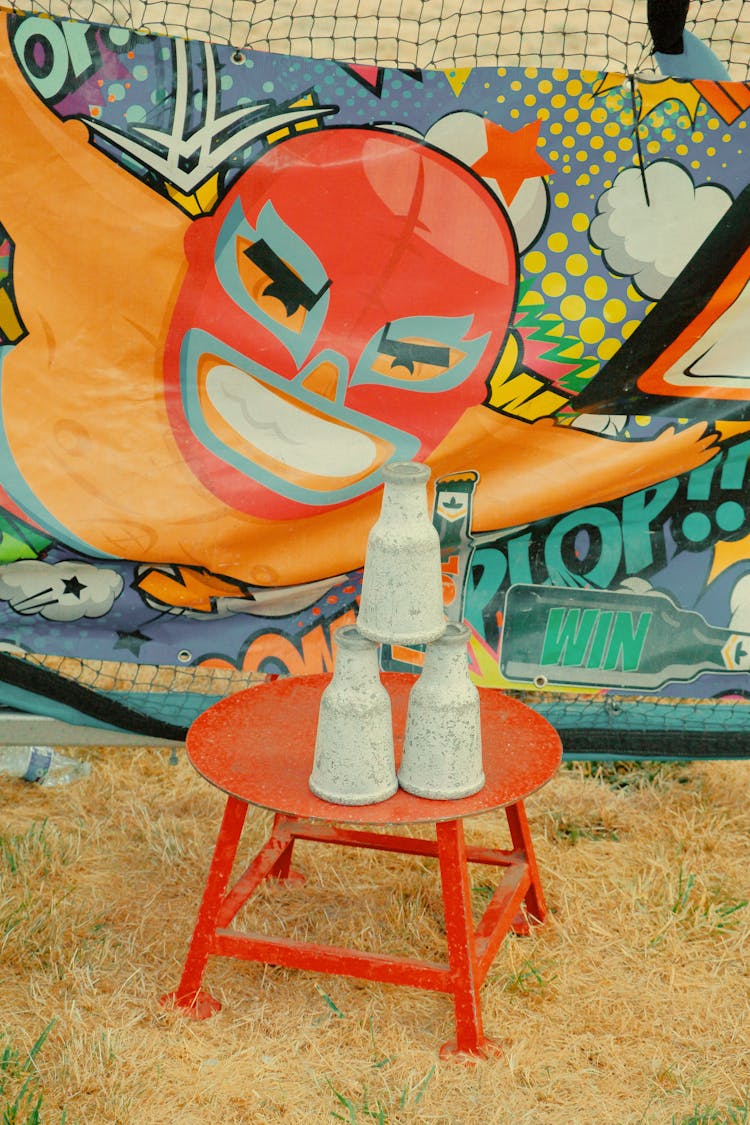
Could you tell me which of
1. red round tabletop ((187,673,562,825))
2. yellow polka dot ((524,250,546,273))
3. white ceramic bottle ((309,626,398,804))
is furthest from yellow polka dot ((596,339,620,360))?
white ceramic bottle ((309,626,398,804))

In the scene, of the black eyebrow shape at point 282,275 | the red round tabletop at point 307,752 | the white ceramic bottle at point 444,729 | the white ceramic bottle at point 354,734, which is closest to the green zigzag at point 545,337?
the black eyebrow shape at point 282,275

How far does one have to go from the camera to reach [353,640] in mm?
2516

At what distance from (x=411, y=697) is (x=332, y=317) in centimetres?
132

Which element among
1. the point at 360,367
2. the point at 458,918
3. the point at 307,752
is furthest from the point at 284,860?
the point at 360,367

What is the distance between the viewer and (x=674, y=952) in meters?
3.02

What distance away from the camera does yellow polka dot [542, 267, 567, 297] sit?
3402 mm

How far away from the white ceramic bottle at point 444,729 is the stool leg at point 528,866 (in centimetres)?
48

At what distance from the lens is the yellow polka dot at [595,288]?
3.39m

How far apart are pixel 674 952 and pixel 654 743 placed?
73 centimetres

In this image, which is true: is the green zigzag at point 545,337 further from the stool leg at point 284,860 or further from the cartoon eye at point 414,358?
the stool leg at point 284,860

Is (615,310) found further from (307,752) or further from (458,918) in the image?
(458,918)

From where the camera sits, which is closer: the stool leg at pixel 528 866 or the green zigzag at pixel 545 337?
the stool leg at pixel 528 866

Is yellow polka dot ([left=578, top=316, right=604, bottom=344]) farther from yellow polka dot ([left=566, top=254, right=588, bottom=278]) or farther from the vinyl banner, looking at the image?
yellow polka dot ([left=566, top=254, right=588, bottom=278])

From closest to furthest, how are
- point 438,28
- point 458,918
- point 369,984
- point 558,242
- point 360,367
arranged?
point 458,918
point 369,984
point 558,242
point 360,367
point 438,28
